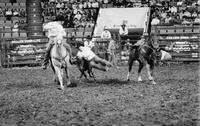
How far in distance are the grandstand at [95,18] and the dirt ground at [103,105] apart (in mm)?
10280

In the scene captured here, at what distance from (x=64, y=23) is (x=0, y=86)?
1297 cm

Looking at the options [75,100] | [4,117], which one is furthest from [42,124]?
[75,100]

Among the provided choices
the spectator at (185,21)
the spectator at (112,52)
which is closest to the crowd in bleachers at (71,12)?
the spectator at (112,52)

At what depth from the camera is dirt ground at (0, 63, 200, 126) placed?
7840mm

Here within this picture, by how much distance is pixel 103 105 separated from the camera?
9.55m

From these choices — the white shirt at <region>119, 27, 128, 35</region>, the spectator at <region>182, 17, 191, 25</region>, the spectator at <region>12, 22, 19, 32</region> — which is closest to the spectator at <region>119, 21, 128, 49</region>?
the white shirt at <region>119, 27, 128, 35</region>

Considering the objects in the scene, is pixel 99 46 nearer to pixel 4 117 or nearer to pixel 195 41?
pixel 195 41

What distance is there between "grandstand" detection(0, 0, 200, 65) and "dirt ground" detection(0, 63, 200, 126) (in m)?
10.3

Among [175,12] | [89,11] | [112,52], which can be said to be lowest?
[112,52]

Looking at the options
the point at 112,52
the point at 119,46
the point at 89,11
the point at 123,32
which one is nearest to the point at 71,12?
the point at 89,11

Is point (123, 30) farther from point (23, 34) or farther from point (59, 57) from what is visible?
point (59, 57)

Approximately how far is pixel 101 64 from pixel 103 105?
16.6ft

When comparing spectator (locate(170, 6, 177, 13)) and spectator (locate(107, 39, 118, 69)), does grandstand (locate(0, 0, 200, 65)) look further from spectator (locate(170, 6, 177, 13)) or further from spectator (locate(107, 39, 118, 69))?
spectator (locate(107, 39, 118, 69))

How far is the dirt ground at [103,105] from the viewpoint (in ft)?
25.7
